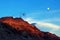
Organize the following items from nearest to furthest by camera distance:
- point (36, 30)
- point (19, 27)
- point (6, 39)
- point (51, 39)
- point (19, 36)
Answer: point (6, 39) → point (19, 36) → point (51, 39) → point (19, 27) → point (36, 30)

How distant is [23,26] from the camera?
559ft

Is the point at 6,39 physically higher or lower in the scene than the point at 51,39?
lower

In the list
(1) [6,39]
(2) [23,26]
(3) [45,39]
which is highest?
(2) [23,26]

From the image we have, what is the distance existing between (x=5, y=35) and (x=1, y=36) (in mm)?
3822

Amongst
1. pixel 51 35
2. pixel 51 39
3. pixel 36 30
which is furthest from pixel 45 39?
pixel 36 30

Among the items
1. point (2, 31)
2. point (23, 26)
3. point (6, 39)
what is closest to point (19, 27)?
point (23, 26)

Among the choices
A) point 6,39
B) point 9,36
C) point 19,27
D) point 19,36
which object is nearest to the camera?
point 6,39

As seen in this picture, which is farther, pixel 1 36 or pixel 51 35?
pixel 51 35

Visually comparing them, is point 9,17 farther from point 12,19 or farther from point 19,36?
point 19,36

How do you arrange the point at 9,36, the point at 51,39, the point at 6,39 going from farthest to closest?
the point at 51,39 → the point at 9,36 → the point at 6,39

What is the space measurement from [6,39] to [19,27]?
145 feet

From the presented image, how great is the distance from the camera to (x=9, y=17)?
170m

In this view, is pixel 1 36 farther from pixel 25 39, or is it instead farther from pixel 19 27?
pixel 19 27

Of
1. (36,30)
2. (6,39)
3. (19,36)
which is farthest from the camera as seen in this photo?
(36,30)
